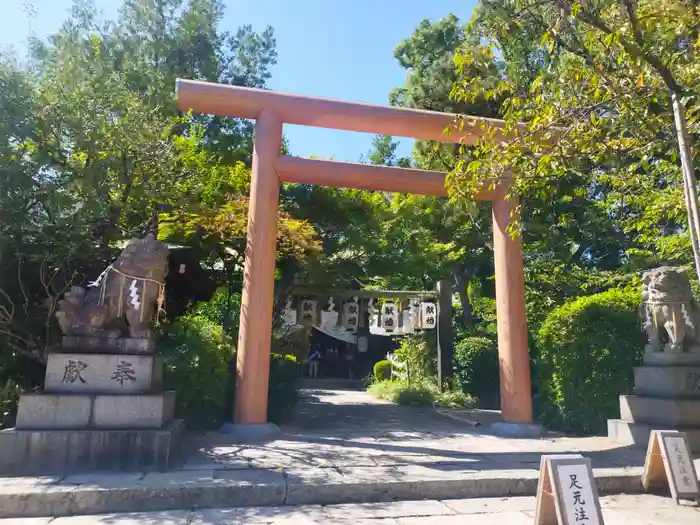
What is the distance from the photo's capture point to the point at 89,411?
5.29m

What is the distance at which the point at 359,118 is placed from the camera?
7.55m

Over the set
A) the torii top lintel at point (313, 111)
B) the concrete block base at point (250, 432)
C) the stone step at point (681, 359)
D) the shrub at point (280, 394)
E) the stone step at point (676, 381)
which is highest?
the torii top lintel at point (313, 111)

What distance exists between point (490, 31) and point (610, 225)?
30.5 feet

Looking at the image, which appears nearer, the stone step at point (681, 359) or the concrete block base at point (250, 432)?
the stone step at point (681, 359)

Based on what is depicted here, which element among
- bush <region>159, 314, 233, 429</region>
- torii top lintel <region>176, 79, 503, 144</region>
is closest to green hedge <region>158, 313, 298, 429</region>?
bush <region>159, 314, 233, 429</region>

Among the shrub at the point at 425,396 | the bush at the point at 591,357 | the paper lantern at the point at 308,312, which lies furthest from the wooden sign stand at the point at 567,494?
the shrub at the point at 425,396

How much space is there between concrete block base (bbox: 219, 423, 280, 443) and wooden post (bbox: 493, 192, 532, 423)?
3.56 meters

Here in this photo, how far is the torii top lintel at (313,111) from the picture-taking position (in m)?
7.26

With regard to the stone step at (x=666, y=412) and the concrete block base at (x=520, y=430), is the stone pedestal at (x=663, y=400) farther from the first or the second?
the concrete block base at (x=520, y=430)

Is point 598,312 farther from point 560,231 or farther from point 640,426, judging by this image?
point 560,231

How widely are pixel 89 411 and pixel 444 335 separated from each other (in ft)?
30.5

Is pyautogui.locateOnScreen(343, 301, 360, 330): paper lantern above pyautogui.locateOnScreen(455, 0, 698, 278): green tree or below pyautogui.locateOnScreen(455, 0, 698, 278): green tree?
below

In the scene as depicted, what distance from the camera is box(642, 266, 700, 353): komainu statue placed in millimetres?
6672

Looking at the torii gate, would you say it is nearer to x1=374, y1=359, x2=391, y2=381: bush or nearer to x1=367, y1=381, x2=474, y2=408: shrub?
x1=367, y1=381, x2=474, y2=408: shrub
